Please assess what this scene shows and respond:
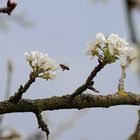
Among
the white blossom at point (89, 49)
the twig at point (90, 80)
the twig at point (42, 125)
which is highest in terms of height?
the white blossom at point (89, 49)

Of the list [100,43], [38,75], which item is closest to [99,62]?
[100,43]

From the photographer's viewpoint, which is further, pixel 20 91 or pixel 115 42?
pixel 115 42

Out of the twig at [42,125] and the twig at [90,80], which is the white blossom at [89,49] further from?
the twig at [42,125]

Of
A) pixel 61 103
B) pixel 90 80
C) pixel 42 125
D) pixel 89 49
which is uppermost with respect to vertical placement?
pixel 89 49

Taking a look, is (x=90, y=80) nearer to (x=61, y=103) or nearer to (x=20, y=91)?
(x=61, y=103)

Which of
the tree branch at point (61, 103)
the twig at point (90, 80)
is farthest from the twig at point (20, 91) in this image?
the twig at point (90, 80)

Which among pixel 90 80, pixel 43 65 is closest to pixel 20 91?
pixel 43 65
